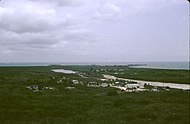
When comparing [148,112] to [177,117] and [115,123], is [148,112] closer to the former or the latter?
[177,117]

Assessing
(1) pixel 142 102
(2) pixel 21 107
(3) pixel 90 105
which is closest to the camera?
(2) pixel 21 107

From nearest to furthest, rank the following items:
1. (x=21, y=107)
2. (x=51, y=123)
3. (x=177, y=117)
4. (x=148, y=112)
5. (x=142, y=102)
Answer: (x=51, y=123), (x=177, y=117), (x=148, y=112), (x=21, y=107), (x=142, y=102)

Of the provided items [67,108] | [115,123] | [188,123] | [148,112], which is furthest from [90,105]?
[188,123]

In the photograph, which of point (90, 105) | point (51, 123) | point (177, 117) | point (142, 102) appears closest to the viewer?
point (51, 123)

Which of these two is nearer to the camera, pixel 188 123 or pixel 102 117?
pixel 188 123

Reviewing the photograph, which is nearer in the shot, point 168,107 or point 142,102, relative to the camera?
point 168,107

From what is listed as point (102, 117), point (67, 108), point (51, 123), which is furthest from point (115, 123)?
point (67, 108)

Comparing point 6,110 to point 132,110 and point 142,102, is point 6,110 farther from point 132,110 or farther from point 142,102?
point 142,102

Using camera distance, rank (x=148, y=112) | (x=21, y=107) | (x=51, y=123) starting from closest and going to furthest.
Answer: (x=51, y=123) → (x=148, y=112) → (x=21, y=107)
